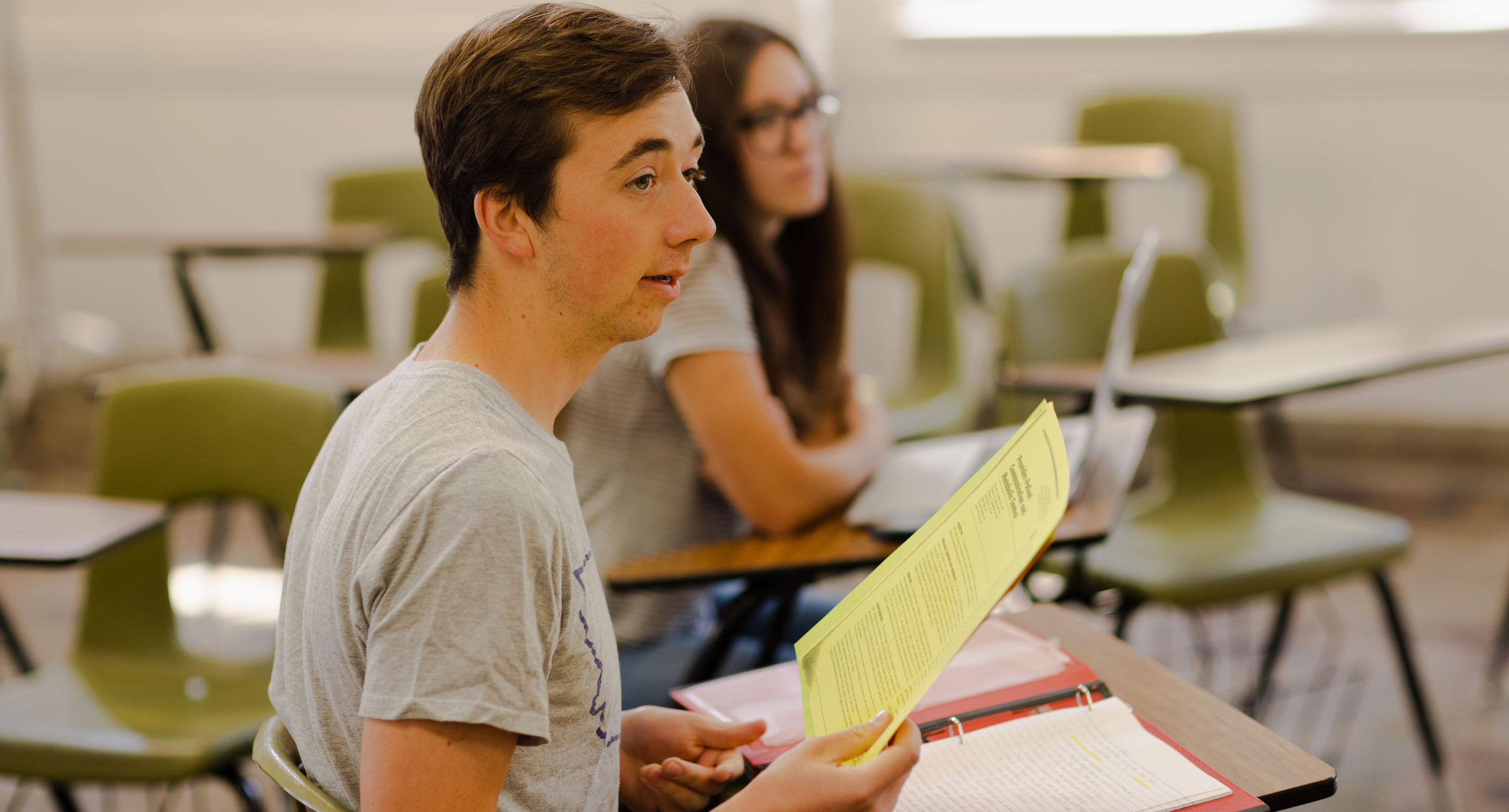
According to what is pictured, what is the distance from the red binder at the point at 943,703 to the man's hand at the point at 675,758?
0.02 meters

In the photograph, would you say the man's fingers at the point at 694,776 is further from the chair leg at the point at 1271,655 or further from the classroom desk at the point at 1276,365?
the chair leg at the point at 1271,655

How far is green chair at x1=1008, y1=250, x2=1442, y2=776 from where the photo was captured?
2158mm

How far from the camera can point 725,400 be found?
1.62 meters

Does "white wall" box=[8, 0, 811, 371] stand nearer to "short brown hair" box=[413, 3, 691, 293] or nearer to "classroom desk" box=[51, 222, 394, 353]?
"classroom desk" box=[51, 222, 394, 353]

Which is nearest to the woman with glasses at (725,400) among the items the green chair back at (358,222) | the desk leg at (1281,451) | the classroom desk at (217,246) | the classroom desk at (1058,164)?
the classroom desk at (1058,164)

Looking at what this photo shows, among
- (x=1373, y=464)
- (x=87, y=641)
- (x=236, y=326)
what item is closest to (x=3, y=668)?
(x=87, y=641)

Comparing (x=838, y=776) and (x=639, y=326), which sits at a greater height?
(x=639, y=326)

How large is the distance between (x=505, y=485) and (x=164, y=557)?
4.92 ft

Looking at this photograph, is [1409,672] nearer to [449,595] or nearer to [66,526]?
[449,595]

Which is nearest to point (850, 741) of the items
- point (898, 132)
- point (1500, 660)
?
point (1500, 660)

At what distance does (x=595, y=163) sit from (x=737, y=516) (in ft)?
3.25

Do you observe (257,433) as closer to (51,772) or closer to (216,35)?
(51,772)

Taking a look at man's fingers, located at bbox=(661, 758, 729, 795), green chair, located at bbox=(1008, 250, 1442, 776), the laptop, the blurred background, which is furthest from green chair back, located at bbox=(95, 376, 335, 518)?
green chair, located at bbox=(1008, 250, 1442, 776)

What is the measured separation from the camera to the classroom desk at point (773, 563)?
154cm
